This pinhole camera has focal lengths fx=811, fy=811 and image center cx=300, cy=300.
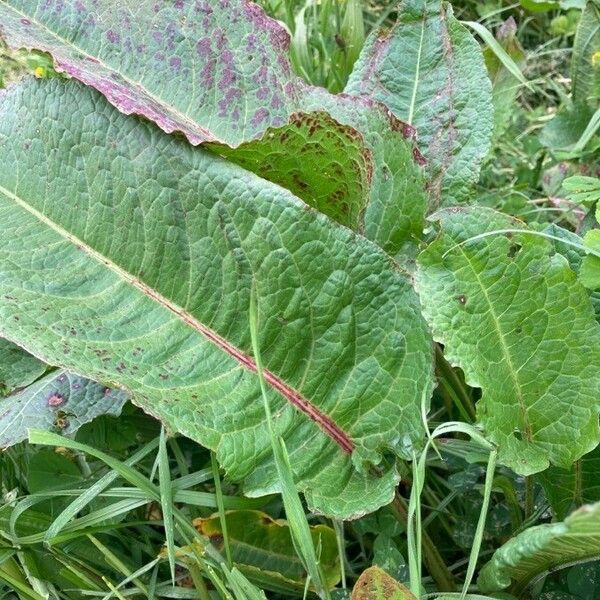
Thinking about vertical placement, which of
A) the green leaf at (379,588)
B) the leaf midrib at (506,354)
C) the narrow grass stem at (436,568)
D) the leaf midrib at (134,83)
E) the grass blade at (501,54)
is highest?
the grass blade at (501,54)

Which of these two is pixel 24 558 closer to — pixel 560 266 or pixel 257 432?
pixel 257 432

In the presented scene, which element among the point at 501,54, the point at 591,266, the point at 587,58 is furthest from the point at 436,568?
the point at 587,58

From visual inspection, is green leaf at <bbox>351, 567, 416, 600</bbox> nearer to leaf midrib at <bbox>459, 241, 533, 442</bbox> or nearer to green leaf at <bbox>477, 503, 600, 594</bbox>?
green leaf at <bbox>477, 503, 600, 594</bbox>

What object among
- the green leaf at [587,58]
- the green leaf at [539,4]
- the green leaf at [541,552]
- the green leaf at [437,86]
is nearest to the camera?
the green leaf at [541,552]

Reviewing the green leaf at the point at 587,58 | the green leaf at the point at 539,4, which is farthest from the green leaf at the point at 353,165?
the green leaf at the point at 539,4

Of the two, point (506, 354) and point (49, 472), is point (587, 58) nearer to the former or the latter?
point (506, 354)

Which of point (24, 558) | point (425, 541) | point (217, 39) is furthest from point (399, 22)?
point (24, 558)

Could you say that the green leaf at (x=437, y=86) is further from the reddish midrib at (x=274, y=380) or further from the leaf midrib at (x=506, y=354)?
the reddish midrib at (x=274, y=380)
